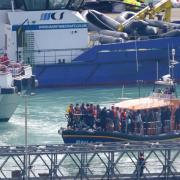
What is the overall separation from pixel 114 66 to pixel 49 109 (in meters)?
7.80

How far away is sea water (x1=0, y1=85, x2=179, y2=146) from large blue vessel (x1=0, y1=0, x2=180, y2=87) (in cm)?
82

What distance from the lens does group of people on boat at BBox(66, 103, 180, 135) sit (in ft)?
156

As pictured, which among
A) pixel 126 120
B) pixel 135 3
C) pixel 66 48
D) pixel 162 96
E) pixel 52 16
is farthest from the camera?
pixel 135 3

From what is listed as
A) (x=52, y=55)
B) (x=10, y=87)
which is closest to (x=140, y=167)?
(x=10, y=87)

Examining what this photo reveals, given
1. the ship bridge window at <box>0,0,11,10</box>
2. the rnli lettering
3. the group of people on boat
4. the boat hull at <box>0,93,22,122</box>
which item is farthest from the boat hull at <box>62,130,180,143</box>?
the ship bridge window at <box>0,0,11,10</box>

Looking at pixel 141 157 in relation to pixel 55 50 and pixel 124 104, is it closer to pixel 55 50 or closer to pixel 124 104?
Answer: pixel 124 104

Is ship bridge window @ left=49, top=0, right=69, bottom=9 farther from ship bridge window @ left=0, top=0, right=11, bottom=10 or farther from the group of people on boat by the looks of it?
the group of people on boat

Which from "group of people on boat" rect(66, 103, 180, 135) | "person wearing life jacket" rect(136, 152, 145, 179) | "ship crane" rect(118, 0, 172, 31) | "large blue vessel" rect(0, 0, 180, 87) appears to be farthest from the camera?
"ship crane" rect(118, 0, 172, 31)

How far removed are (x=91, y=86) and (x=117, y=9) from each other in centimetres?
1048

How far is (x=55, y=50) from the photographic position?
63406 millimetres

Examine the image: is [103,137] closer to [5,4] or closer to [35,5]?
[35,5]

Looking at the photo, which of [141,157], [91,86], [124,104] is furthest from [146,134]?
[91,86]

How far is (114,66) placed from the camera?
63531mm

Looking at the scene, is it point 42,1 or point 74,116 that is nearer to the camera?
point 74,116
